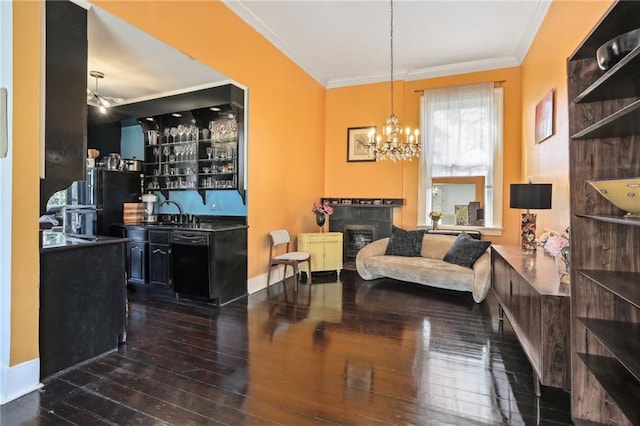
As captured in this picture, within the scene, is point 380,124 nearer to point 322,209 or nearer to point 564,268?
point 322,209

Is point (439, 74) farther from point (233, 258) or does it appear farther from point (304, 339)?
point (304, 339)

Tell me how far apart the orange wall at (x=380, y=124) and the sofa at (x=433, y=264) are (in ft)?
3.12

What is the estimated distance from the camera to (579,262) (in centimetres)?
172

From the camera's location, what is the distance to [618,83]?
150 centimetres

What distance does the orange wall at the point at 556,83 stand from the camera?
2.91 m

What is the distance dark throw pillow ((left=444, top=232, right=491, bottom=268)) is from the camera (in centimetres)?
436

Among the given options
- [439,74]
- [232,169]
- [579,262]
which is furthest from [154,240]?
[439,74]

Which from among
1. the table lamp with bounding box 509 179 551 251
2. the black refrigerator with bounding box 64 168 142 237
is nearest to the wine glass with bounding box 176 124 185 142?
the black refrigerator with bounding box 64 168 142 237

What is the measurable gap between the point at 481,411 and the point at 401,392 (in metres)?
0.47

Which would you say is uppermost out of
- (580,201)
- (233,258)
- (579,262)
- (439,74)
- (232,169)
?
(439,74)

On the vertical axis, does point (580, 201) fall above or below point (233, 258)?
above

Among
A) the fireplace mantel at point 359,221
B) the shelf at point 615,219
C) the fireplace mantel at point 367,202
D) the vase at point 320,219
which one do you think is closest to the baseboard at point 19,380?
the shelf at point 615,219

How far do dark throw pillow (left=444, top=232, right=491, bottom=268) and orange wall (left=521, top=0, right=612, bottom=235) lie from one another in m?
0.72

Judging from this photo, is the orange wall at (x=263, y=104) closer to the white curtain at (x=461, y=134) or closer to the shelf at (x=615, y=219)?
the white curtain at (x=461, y=134)
